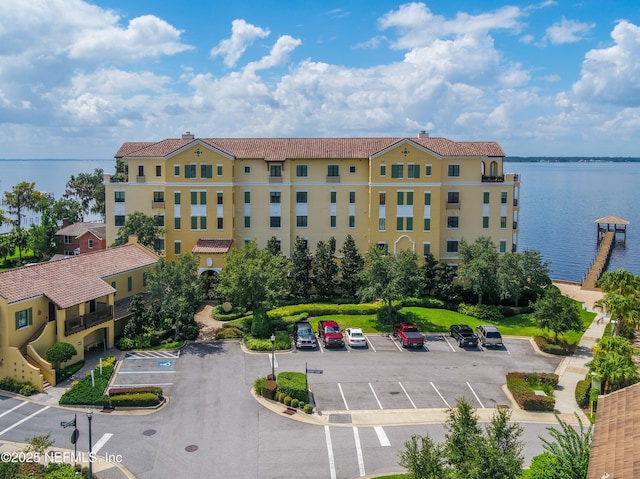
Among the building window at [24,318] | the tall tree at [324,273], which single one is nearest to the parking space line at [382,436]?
the building window at [24,318]

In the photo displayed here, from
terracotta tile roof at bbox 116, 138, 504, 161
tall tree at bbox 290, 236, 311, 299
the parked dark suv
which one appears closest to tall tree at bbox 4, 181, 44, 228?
terracotta tile roof at bbox 116, 138, 504, 161

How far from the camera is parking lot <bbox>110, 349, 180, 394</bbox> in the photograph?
37969 millimetres

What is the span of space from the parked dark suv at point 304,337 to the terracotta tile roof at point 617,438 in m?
25.7

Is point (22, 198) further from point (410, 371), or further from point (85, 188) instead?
point (410, 371)

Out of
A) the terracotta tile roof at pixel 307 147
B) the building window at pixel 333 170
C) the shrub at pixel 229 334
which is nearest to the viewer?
the shrub at pixel 229 334

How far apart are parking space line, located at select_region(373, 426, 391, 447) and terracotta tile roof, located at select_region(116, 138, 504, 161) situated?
37.3m

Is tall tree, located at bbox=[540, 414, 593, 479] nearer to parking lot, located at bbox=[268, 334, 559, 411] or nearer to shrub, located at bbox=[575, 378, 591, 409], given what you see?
parking lot, located at bbox=[268, 334, 559, 411]

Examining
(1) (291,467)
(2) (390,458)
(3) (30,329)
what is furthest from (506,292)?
(3) (30,329)

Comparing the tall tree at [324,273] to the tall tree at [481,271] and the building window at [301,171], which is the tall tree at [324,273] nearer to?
the building window at [301,171]

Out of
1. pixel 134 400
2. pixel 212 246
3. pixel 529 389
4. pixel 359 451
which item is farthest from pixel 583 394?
pixel 212 246

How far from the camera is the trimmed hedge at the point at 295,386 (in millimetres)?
34656

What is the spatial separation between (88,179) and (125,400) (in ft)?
269

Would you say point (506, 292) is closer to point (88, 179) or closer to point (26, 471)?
point (26, 471)

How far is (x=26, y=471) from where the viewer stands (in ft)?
82.6
